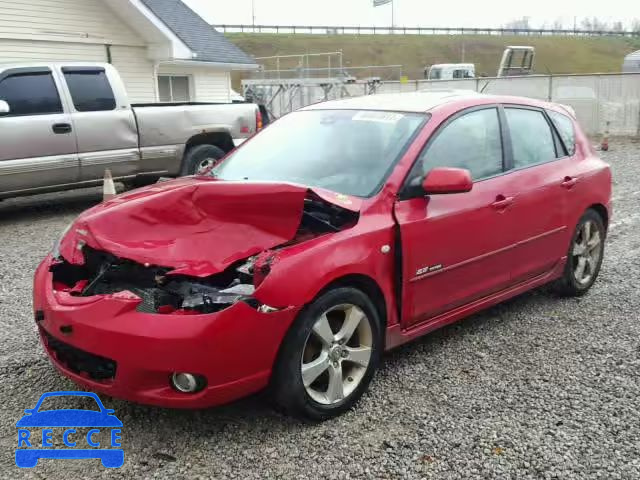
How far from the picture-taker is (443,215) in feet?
12.2

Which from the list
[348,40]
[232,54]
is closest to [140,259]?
[232,54]

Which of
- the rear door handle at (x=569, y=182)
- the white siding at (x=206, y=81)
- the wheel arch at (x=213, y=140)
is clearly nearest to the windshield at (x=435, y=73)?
the white siding at (x=206, y=81)

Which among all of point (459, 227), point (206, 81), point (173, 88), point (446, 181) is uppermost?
point (206, 81)

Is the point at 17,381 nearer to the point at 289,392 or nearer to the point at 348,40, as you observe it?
the point at 289,392

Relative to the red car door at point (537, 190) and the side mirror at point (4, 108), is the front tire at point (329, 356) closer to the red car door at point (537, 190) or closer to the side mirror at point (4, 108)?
the red car door at point (537, 190)

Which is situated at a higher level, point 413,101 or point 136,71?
point 136,71

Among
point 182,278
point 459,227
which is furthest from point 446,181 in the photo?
point 182,278

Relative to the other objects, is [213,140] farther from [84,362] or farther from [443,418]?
[443,418]

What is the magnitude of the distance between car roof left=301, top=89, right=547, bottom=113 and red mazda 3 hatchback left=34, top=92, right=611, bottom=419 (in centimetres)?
2

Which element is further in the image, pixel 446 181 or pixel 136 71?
pixel 136 71

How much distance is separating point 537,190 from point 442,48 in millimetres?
83837

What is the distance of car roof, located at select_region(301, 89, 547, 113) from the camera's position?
4137mm

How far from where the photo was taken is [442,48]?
83.3 meters

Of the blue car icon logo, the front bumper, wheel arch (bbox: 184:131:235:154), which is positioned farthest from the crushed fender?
wheel arch (bbox: 184:131:235:154)
